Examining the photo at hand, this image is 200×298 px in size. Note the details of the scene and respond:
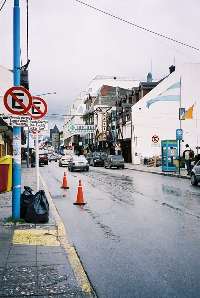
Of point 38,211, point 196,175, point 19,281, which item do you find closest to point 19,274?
point 19,281

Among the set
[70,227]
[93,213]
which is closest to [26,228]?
[70,227]

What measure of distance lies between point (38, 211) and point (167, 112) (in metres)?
43.9

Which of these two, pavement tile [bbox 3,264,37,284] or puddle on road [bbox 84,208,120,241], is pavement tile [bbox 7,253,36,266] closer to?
pavement tile [bbox 3,264,37,284]

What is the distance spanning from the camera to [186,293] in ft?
17.4

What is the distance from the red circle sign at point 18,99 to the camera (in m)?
9.81

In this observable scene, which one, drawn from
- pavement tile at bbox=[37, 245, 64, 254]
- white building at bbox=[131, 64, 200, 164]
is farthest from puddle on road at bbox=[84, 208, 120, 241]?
white building at bbox=[131, 64, 200, 164]

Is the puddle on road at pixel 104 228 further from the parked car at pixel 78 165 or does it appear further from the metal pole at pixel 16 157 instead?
the parked car at pixel 78 165

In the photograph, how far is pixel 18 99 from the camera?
9.95 metres

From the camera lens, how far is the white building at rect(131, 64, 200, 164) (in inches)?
2000

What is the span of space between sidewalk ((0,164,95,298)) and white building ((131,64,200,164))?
41771mm

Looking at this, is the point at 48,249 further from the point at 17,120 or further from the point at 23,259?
the point at 17,120

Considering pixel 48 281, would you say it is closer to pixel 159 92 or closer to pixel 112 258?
pixel 112 258

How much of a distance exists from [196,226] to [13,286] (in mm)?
5653

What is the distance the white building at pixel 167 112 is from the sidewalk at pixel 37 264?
41.8 metres
